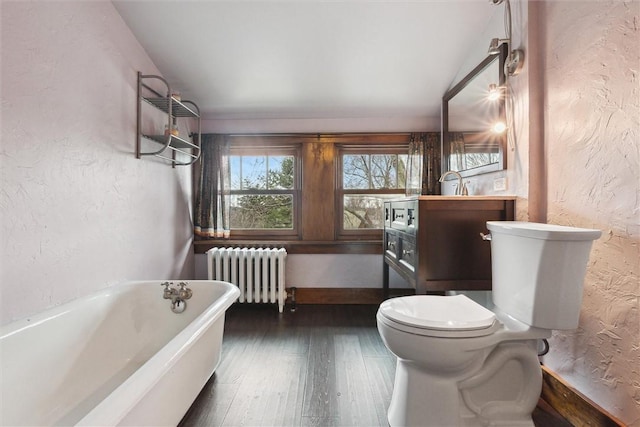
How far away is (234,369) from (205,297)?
1.49 ft

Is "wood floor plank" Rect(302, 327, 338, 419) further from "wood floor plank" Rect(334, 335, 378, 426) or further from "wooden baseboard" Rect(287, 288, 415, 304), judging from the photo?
"wooden baseboard" Rect(287, 288, 415, 304)

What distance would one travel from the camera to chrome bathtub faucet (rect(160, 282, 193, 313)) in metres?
1.78

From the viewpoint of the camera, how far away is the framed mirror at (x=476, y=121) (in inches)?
71.0

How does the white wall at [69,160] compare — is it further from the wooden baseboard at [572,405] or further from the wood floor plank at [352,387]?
the wooden baseboard at [572,405]

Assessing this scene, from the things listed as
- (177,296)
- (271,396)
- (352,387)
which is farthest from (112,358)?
(352,387)

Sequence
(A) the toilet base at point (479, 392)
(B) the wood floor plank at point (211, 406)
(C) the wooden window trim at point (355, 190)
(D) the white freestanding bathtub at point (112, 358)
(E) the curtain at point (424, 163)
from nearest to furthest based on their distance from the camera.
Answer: (D) the white freestanding bathtub at point (112, 358) < (A) the toilet base at point (479, 392) < (B) the wood floor plank at point (211, 406) < (E) the curtain at point (424, 163) < (C) the wooden window trim at point (355, 190)

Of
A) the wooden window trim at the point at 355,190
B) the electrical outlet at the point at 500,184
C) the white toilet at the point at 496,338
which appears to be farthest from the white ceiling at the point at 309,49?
the white toilet at the point at 496,338

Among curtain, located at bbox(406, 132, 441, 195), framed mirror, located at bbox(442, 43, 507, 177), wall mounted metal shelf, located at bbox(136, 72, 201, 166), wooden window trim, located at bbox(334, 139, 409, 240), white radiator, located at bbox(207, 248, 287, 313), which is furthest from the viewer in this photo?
wooden window trim, located at bbox(334, 139, 409, 240)

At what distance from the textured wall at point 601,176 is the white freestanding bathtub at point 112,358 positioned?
1.65 meters

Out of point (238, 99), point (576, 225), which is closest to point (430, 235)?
point (576, 225)

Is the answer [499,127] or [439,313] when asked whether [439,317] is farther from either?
[499,127]

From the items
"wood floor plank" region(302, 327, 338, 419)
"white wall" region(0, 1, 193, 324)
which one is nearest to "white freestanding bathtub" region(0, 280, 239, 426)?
"white wall" region(0, 1, 193, 324)

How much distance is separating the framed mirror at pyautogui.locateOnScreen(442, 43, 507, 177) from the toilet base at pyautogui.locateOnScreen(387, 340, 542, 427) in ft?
3.54

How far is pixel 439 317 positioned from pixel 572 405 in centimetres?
76
